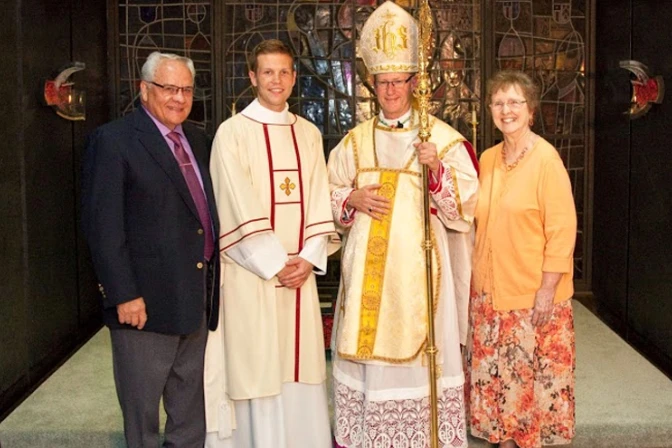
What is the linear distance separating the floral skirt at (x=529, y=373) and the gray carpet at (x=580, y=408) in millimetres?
378

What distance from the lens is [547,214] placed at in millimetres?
3561

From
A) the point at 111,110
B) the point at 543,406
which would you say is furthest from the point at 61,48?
the point at 543,406

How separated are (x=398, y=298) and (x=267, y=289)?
0.52 metres

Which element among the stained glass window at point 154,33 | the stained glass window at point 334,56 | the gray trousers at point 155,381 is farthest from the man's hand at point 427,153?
the stained glass window at point 154,33

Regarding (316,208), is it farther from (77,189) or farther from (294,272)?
(77,189)

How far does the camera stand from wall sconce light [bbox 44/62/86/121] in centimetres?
486

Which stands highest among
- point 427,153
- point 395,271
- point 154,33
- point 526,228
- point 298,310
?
point 154,33

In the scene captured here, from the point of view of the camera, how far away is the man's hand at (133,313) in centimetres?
322

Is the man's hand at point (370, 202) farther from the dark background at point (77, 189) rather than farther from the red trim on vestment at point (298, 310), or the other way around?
the dark background at point (77, 189)

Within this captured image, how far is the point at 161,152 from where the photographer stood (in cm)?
328

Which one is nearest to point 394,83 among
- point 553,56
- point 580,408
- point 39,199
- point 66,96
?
point 580,408

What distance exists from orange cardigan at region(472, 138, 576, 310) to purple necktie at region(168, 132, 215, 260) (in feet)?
3.57

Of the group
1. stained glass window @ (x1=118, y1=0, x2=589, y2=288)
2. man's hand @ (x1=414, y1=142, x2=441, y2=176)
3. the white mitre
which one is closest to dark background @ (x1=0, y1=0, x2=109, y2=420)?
stained glass window @ (x1=118, y1=0, x2=589, y2=288)

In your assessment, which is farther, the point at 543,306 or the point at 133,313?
the point at 543,306
